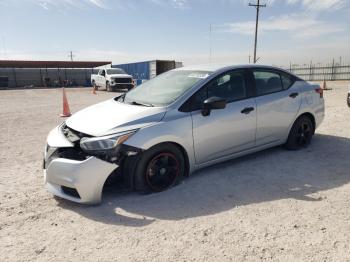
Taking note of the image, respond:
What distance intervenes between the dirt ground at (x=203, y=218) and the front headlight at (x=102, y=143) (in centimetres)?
69

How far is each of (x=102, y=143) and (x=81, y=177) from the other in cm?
44

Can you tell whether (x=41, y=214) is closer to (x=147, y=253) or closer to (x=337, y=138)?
(x=147, y=253)

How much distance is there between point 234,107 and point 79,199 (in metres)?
2.50

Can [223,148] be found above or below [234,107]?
below

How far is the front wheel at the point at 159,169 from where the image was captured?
3.93 meters

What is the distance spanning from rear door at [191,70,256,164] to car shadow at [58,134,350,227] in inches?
14.1

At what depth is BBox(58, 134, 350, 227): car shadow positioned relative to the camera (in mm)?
3652

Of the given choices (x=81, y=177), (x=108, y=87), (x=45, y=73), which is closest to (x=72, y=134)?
(x=81, y=177)

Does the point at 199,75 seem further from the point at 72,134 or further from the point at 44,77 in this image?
the point at 44,77

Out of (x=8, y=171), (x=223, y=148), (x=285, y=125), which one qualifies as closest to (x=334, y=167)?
(x=285, y=125)

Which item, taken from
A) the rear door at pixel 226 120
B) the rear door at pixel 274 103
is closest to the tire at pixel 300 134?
the rear door at pixel 274 103

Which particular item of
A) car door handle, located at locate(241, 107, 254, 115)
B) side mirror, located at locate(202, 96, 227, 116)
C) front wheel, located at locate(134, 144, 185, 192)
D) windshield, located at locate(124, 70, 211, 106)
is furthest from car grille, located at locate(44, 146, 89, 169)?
car door handle, located at locate(241, 107, 254, 115)

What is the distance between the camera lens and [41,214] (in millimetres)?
3654

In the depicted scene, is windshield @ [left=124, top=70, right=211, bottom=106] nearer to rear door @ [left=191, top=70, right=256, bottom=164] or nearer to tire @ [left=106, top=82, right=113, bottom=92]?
rear door @ [left=191, top=70, right=256, bottom=164]
